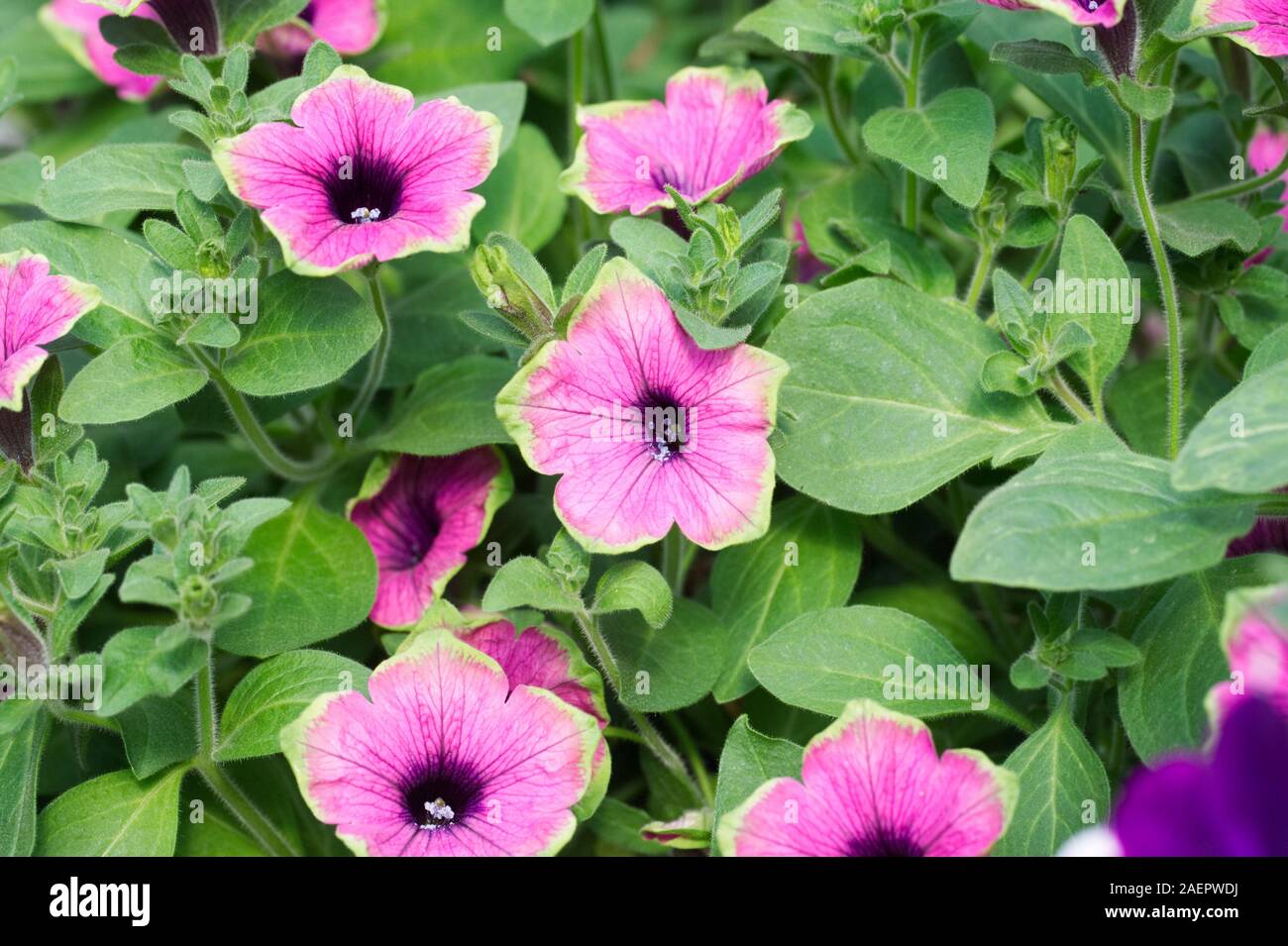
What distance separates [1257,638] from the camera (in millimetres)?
776

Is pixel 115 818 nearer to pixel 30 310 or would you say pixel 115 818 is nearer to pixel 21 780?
pixel 21 780

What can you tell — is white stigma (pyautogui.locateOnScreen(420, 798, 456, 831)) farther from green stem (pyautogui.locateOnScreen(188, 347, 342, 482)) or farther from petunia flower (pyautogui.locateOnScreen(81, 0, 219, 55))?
petunia flower (pyautogui.locateOnScreen(81, 0, 219, 55))

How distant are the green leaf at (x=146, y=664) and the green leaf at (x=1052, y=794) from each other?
0.57 meters

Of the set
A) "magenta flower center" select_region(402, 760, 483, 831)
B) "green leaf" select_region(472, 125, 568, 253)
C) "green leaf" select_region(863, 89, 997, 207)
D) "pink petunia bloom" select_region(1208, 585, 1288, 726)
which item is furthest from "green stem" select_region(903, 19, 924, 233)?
"magenta flower center" select_region(402, 760, 483, 831)

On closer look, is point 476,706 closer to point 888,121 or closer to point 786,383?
point 786,383

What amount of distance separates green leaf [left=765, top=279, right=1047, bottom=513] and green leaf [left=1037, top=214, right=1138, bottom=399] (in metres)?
0.06

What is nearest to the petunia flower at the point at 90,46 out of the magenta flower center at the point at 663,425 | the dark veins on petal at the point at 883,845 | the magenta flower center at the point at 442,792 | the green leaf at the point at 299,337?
the green leaf at the point at 299,337

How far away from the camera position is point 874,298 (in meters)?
1.09

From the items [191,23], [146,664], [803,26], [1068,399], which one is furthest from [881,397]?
[191,23]

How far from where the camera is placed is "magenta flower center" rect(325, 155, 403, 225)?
103 centimetres

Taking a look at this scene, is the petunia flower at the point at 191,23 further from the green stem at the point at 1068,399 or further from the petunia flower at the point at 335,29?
the green stem at the point at 1068,399
